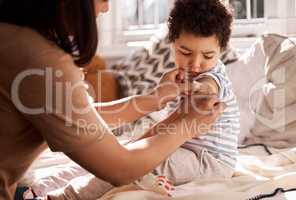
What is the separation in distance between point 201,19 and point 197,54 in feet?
0.37

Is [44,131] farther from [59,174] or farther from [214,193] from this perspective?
[59,174]

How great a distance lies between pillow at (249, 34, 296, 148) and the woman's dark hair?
131 centimetres

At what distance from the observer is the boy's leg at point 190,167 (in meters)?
1.54

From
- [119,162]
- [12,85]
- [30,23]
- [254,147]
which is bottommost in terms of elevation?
[254,147]

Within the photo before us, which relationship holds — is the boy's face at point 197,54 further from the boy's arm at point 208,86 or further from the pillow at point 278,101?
the pillow at point 278,101

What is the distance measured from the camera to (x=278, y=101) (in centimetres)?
223

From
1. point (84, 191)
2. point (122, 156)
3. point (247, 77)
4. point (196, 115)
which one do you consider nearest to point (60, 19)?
point (122, 156)

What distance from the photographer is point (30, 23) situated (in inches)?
40.8

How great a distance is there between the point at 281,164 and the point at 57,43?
107cm

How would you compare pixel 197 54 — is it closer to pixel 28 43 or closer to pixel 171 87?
pixel 171 87

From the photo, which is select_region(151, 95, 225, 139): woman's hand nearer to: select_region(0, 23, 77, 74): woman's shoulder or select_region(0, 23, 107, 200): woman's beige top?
select_region(0, 23, 107, 200): woman's beige top

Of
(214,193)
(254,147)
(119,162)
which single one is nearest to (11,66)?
(119,162)

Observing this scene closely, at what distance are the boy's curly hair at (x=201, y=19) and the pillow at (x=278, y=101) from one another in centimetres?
63

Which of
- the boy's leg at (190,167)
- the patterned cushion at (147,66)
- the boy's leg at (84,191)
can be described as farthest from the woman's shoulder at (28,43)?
the patterned cushion at (147,66)
